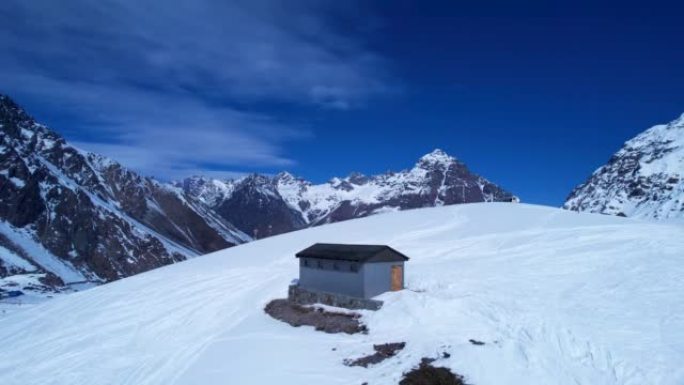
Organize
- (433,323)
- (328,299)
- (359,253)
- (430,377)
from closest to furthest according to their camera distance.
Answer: (430,377) < (433,323) < (359,253) < (328,299)

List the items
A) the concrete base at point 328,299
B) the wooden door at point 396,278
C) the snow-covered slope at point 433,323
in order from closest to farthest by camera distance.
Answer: the snow-covered slope at point 433,323, the concrete base at point 328,299, the wooden door at point 396,278

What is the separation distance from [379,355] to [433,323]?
408 cm

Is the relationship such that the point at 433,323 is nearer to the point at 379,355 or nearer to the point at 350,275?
the point at 379,355

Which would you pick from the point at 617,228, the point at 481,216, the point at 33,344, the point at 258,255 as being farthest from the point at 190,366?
the point at 481,216

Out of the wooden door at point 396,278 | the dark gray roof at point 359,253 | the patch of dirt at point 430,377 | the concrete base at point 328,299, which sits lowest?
the patch of dirt at point 430,377

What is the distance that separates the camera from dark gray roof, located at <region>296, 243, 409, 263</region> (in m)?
33.5

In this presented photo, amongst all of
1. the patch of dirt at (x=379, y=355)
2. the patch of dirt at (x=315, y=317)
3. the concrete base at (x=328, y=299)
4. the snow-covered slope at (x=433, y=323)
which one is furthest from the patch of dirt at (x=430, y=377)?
the concrete base at (x=328, y=299)

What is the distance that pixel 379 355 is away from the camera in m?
24.4

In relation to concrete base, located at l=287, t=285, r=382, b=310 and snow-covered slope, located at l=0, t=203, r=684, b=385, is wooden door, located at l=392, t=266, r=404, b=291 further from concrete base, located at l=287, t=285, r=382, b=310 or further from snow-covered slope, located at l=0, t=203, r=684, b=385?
concrete base, located at l=287, t=285, r=382, b=310

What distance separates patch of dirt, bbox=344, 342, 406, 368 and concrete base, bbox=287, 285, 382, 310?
626cm

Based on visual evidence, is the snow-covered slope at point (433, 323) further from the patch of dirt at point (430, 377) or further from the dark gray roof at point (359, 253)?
the dark gray roof at point (359, 253)

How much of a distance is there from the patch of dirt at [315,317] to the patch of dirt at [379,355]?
3424mm

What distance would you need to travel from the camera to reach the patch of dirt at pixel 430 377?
67.4 feet

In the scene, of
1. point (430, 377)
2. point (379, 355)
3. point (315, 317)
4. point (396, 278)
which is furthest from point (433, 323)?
point (315, 317)
